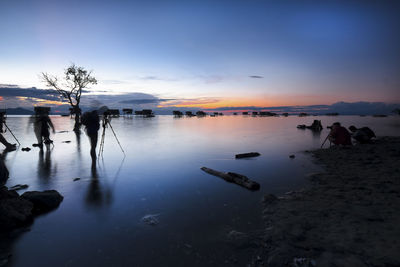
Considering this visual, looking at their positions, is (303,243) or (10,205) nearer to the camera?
(303,243)

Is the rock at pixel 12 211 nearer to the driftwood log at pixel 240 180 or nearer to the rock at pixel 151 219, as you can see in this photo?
the rock at pixel 151 219

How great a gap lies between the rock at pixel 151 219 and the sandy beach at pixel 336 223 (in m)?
2.57

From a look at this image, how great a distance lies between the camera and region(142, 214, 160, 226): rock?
5.00 meters

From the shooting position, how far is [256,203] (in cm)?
604

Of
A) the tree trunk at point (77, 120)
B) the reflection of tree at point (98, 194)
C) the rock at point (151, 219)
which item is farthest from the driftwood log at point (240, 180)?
the tree trunk at point (77, 120)

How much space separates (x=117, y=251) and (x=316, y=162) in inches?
434

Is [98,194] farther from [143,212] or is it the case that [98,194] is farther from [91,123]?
[91,123]

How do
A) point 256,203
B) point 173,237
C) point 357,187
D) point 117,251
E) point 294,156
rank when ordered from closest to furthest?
1. point 117,251
2. point 173,237
3. point 256,203
4. point 357,187
5. point 294,156

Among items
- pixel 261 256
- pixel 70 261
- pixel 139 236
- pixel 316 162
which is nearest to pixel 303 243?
pixel 261 256

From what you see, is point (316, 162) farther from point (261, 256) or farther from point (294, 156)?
point (261, 256)

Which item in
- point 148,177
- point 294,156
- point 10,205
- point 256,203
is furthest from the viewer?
point 294,156

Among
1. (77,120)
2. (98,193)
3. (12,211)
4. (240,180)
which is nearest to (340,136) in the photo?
(240,180)

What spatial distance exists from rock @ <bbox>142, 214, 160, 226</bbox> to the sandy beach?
257 cm

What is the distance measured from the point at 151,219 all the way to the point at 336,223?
4440mm
